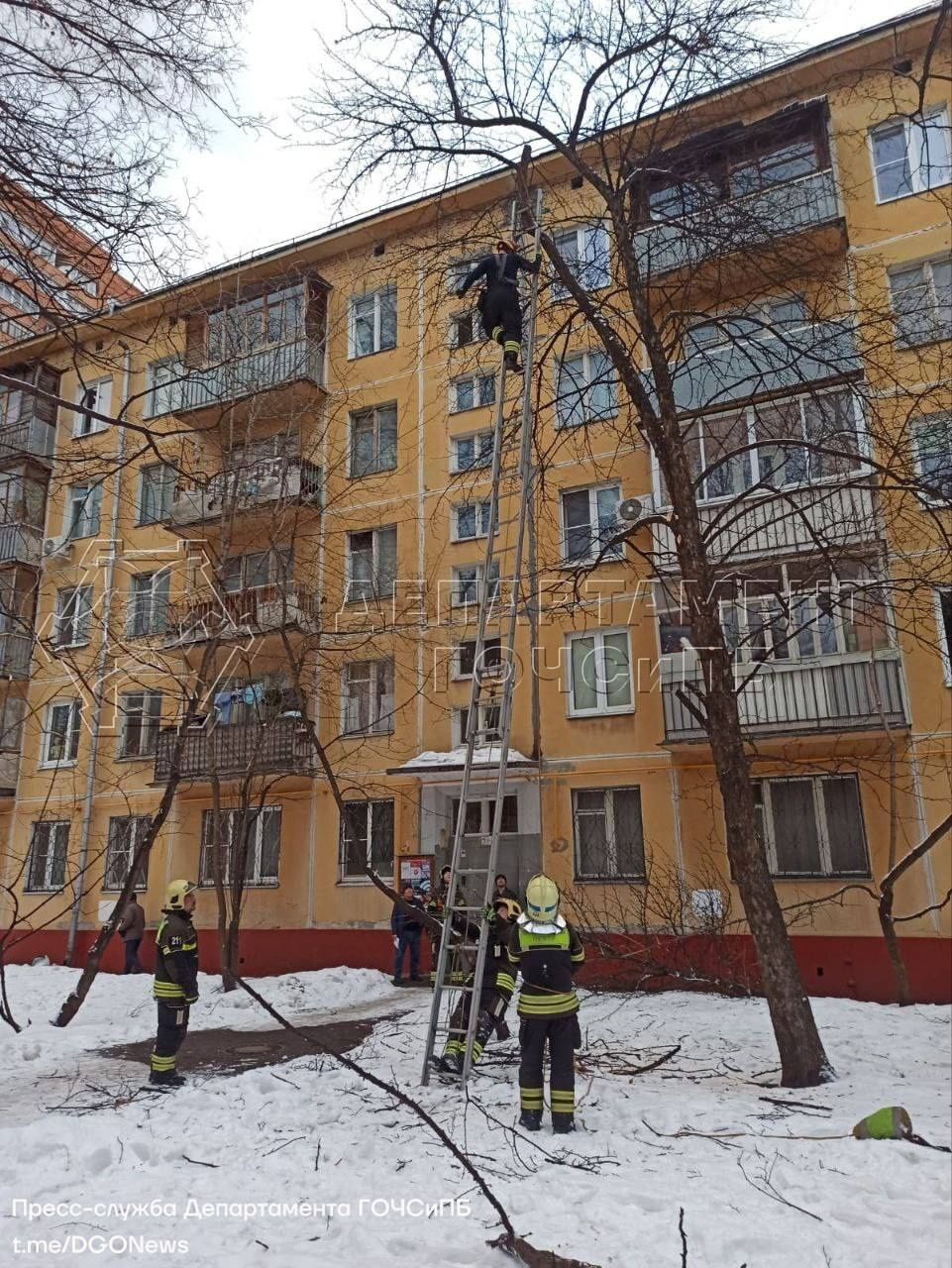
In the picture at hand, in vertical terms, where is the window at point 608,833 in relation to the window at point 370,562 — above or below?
below

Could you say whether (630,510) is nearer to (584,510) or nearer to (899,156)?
(584,510)

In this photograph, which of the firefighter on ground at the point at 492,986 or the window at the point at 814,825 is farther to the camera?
the window at the point at 814,825

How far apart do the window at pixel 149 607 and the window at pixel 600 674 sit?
997 centimetres

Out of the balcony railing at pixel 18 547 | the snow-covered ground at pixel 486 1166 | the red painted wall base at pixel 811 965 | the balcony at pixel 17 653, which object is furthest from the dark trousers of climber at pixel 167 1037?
the balcony railing at pixel 18 547

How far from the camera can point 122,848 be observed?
1944 cm

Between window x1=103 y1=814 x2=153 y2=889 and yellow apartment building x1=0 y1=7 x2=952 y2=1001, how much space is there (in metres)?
0.22

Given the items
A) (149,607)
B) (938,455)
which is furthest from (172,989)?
(149,607)

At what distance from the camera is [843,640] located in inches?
550

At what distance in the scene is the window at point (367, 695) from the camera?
1784 centimetres

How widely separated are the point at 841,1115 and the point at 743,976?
5.99m

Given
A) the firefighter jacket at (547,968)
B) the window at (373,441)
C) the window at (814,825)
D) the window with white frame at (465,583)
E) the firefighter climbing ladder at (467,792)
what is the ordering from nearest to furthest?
the firefighter jacket at (547,968)
the firefighter climbing ladder at (467,792)
the window at (814,825)
the window with white frame at (465,583)
the window at (373,441)

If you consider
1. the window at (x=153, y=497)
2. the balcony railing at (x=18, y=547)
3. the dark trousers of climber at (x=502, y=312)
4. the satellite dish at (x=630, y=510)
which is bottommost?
the dark trousers of climber at (x=502, y=312)

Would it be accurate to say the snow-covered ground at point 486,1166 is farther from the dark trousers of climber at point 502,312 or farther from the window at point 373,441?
the window at point 373,441

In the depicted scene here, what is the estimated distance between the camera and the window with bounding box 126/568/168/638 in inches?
806
